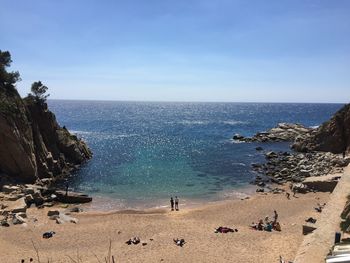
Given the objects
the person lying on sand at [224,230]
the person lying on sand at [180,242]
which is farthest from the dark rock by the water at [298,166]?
the person lying on sand at [180,242]

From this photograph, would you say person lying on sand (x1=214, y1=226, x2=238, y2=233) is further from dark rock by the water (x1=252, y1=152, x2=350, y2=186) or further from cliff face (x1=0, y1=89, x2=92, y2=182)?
cliff face (x1=0, y1=89, x2=92, y2=182)

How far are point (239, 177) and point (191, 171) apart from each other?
26.4 feet

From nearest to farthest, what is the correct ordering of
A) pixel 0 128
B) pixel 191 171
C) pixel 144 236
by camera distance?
pixel 144 236, pixel 0 128, pixel 191 171

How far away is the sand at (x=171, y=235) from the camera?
1000 inches

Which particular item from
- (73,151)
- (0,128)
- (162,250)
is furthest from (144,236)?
(73,151)

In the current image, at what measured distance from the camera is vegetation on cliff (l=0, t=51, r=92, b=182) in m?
45.9

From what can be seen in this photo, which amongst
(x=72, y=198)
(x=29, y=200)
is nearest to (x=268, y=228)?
(x=72, y=198)

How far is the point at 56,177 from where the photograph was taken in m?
52.4

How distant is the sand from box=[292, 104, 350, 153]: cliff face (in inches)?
1098

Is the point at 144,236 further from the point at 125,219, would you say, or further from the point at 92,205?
the point at 92,205

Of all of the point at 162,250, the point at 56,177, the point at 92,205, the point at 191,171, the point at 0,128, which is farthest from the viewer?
the point at 191,171

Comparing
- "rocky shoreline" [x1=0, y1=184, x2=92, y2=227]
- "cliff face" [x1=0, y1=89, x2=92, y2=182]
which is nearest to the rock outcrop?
"cliff face" [x1=0, y1=89, x2=92, y2=182]

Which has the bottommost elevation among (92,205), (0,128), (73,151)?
(92,205)

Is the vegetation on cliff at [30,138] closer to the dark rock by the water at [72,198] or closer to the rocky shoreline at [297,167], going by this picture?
the dark rock by the water at [72,198]
